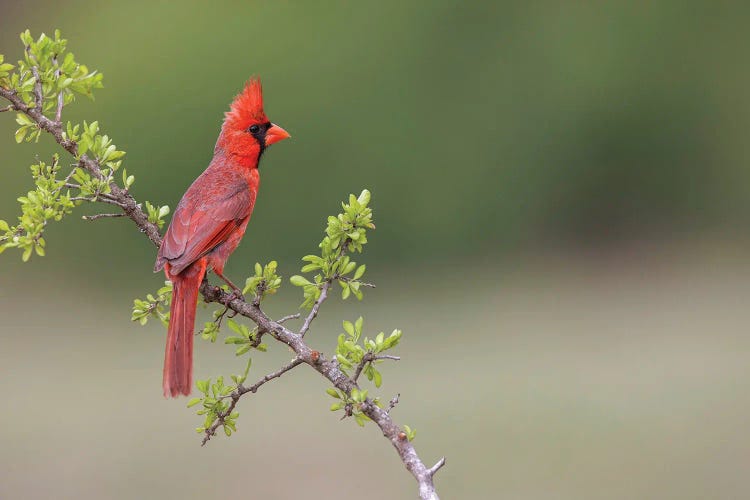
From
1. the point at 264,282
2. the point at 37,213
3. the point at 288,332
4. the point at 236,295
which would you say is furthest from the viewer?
the point at 236,295

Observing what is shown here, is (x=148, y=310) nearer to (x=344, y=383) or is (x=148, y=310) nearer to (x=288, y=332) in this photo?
(x=288, y=332)

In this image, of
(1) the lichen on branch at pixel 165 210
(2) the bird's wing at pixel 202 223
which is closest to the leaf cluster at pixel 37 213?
(1) the lichen on branch at pixel 165 210

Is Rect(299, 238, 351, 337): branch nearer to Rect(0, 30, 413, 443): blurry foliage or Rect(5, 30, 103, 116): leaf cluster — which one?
Rect(0, 30, 413, 443): blurry foliage

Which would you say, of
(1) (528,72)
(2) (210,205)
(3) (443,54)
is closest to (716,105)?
(1) (528,72)

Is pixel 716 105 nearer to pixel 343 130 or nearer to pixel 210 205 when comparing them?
pixel 343 130

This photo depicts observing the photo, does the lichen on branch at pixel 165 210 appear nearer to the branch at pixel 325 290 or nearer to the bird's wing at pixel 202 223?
the branch at pixel 325 290

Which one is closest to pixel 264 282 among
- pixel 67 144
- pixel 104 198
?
pixel 104 198

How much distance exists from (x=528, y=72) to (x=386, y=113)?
4.64 feet

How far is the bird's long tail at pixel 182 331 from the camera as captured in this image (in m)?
2.61

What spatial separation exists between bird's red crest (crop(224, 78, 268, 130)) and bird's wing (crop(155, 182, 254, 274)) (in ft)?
0.84

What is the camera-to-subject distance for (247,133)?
3668 millimetres

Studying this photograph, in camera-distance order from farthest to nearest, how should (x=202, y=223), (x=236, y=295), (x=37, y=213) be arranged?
(x=202, y=223) → (x=236, y=295) → (x=37, y=213)

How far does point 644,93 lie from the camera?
34.1ft

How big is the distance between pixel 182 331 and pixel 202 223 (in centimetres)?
48
